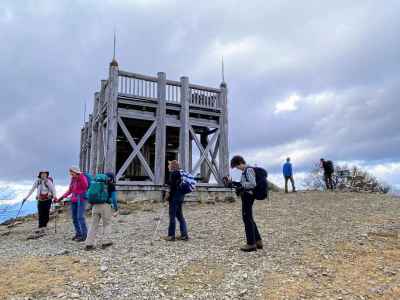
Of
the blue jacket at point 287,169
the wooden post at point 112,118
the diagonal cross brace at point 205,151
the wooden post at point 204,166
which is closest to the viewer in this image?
the wooden post at point 112,118

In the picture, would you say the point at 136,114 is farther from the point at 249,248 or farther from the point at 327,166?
the point at 327,166

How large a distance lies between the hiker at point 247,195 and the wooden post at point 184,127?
8884 millimetres

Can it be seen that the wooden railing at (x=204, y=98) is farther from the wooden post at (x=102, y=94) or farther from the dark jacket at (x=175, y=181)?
the dark jacket at (x=175, y=181)

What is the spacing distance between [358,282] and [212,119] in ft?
42.7

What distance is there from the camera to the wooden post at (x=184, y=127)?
16797mm

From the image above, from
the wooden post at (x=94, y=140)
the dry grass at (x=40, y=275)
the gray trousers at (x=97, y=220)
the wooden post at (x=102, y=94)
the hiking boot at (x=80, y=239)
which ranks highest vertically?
the wooden post at (x=102, y=94)

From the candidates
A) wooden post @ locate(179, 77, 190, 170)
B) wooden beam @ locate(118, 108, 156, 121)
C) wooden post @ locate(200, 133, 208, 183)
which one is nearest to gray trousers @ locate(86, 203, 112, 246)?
wooden beam @ locate(118, 108, 156, 121)

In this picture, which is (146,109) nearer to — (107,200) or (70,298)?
(107,200)

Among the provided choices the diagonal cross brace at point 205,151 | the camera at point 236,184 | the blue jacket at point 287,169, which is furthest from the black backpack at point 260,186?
the blue jacket at point 287,169

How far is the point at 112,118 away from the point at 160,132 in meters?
2.23

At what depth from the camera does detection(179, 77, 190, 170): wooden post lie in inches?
661

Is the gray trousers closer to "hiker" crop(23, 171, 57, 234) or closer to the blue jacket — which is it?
"hiker" crop(23, 171, 57, 234)

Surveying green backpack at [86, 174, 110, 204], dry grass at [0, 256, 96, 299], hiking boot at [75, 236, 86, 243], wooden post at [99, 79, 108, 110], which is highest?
wooden post at [99, 79, 108, 110]

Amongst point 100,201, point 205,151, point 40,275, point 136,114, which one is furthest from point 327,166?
point 40,275
